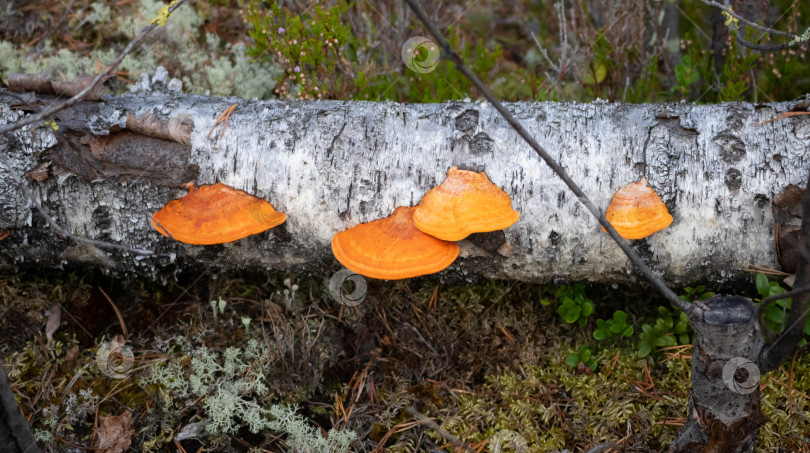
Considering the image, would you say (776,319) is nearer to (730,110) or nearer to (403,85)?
(730,110)

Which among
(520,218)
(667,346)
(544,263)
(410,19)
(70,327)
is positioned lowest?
(70,327)

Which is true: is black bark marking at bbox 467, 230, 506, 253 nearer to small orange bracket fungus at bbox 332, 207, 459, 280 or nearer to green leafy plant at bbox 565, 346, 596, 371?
small orange bracket fungus at bbox 332, 207, 459, 280

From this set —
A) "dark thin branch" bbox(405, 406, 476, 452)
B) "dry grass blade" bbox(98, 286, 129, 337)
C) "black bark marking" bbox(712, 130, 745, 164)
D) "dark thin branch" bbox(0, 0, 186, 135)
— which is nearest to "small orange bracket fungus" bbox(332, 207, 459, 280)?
"dark thin branch" bbox(405, 406, 476, 452)

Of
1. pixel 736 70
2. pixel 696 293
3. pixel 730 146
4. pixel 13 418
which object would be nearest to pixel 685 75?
pixel 736 70

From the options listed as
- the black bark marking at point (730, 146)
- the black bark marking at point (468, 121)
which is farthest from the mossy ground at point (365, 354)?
the black bark marking at point (468, 121)

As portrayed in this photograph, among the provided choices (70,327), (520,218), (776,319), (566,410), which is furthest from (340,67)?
(776,319)

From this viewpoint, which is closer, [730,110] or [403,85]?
[730,110]

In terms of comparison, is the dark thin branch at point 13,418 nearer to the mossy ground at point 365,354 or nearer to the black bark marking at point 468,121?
the mossy ground at point 365,354

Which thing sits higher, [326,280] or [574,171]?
[574,171]
